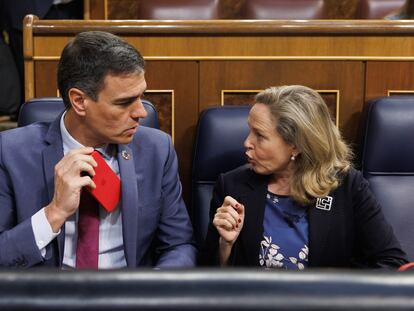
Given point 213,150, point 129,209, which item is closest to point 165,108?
point 213,150

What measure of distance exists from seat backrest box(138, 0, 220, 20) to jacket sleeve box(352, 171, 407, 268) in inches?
42.4

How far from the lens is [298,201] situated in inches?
36.4

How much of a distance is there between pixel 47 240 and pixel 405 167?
2.16ft

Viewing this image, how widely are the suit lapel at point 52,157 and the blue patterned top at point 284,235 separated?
0.29 meters

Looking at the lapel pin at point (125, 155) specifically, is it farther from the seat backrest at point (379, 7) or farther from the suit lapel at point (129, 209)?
the seat backrest at point (379, 7)

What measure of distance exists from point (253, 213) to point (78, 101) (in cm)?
29

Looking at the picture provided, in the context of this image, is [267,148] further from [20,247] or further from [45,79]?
[45,79]

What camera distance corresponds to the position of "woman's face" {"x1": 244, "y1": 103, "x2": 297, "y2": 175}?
0.95m

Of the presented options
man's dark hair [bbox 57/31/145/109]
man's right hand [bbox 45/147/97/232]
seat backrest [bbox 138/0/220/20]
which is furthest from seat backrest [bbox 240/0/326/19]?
man's right hand [bbox 45/147/97/232]

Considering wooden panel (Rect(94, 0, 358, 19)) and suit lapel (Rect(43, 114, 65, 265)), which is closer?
suit lapel (Rect(43, 114, 65, 265))

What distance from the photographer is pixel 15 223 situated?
2.73 ft

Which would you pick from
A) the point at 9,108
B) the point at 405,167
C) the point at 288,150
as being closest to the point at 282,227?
the point at 288,150

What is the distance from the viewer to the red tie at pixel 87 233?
798 millimetres

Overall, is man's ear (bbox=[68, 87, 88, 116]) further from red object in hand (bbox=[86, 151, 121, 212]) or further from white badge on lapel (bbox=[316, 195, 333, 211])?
white badge on lapel (bbox=[316, 195, 333, 211])
